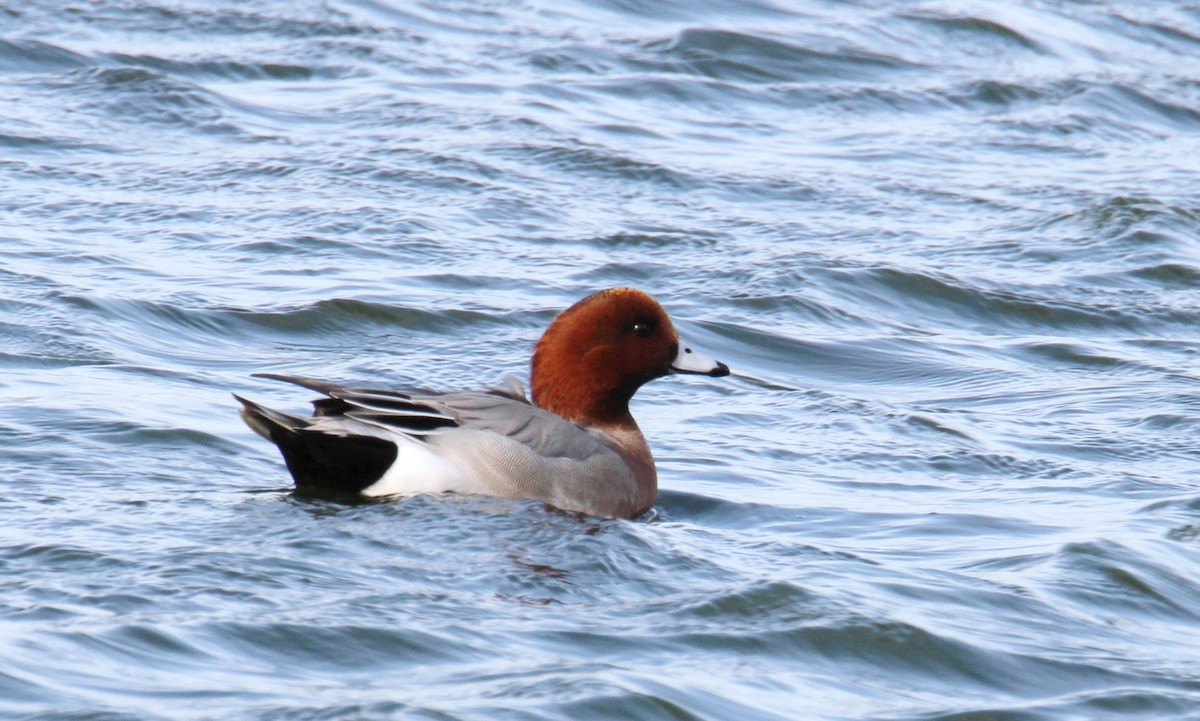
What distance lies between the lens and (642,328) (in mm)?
7484

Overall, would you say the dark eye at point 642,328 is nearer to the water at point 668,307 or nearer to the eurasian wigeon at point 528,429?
the eurasian wigeon at point 528,429

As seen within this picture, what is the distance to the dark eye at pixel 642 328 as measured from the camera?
7473mm

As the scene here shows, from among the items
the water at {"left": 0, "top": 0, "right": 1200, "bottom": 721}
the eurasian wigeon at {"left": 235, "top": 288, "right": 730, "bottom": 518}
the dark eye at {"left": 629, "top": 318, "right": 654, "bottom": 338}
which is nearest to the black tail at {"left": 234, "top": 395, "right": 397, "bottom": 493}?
the eurasian wigeon at {"left": 235, "top": 288, "right": 730, "bottom": 518}

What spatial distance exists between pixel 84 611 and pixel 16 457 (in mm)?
1638

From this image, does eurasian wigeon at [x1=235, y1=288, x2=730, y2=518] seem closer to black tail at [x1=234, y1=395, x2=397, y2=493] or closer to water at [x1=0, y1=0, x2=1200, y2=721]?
black tail at [x1=234, y1=395, x2=397, y2=493]

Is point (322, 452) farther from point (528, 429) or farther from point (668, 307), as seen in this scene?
point (668, 307)

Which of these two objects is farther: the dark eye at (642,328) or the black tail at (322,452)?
the dark eye at (642,328)

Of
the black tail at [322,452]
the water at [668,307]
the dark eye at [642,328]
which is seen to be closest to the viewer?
the water at [668,307]

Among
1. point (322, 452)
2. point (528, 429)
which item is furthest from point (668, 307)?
point (322, 452)

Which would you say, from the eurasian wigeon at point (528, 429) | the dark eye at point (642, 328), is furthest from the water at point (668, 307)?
the dark eye at point (642, 328)

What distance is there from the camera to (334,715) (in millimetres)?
4633

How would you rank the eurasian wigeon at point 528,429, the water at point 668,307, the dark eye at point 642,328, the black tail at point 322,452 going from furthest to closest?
the dark eye at point 642,328 < the eurasian wigeon at point 528,429 < the black tail at point 322,452 < the water at point 668,307

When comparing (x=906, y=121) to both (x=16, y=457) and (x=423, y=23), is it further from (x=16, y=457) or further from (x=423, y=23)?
(x=16, y=457)

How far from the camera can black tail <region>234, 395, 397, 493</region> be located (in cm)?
639
